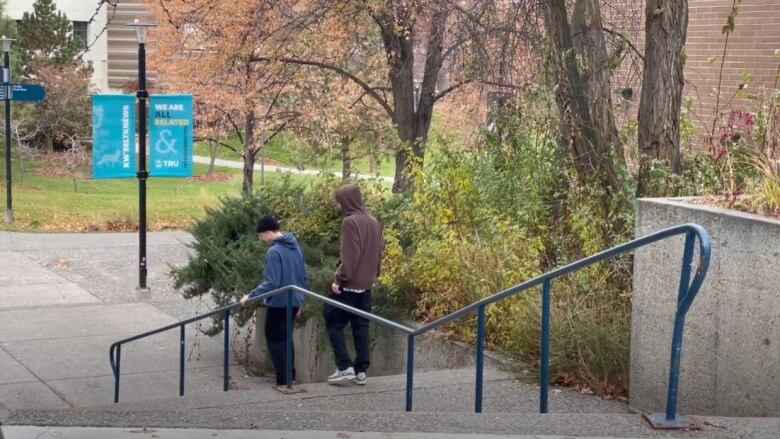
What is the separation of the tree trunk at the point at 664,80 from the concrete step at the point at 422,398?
Result: 2.19 m

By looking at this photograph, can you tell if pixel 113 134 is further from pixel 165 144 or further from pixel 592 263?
pixel 592 263

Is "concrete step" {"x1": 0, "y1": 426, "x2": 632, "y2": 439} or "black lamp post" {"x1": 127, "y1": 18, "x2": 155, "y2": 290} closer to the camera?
"concrete step" {"x1": 0, "y1": 426, "x2": 632, "y2": 439}

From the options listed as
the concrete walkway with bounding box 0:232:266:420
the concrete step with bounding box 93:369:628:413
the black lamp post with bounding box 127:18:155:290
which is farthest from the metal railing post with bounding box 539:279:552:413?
the black lamp post with bounding box 127:18:155:290

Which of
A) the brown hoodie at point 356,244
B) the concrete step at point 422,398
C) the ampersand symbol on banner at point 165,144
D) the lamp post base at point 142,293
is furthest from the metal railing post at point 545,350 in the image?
the ampersand symbol on banner at point 165,144

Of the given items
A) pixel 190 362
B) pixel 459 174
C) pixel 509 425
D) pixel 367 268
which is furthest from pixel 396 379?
pixel 190 362

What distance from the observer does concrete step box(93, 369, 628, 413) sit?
713 cm

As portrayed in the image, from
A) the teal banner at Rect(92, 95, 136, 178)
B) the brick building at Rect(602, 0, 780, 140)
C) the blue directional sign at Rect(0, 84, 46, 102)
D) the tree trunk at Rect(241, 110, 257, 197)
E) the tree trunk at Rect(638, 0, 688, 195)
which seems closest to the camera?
the tree trunk at Rect(638, 0, 688, 195)

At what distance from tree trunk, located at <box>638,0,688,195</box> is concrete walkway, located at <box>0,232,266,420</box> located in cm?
482

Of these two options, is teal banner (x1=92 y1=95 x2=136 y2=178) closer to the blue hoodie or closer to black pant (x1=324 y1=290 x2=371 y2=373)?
the blue hoodie

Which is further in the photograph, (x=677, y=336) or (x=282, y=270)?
(x=282, y=270)

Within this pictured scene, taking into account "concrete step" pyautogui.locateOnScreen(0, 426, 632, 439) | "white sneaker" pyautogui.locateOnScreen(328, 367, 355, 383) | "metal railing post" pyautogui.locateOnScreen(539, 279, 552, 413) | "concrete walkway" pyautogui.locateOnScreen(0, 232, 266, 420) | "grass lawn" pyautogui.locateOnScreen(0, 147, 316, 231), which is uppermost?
"metal railing post" pyautogui.locateOnScreen(539, 279, 552, 413)

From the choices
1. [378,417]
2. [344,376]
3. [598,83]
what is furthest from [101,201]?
[378,417]

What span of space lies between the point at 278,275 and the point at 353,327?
83cm

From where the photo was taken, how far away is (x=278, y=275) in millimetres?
9125
